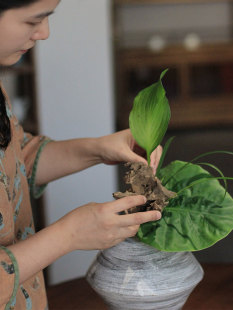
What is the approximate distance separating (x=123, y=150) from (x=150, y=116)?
193 mm

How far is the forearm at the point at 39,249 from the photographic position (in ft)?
2.79

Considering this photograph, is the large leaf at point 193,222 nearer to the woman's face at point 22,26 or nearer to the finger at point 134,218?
the finger at point 134,218

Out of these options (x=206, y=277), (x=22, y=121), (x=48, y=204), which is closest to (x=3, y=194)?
(x=206, y=277)

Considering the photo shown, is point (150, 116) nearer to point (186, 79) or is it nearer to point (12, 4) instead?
point (12, 4)

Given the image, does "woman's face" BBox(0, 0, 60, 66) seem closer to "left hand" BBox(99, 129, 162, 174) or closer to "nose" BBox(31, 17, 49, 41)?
"nose" BBox(31, 17, 49, 41)

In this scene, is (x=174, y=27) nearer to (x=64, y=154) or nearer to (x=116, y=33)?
(x=116, y=33)

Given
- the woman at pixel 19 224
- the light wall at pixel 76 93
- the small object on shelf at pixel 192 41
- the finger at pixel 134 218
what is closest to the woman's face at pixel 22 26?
the woman at pixel 19 224

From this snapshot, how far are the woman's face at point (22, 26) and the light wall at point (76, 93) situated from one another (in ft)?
5.03

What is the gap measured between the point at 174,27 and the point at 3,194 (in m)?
3.87

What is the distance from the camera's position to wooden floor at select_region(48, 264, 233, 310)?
1159mm

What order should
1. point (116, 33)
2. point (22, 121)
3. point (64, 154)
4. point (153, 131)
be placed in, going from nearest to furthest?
point (153, 131)
point (64, 154)
point (22, 121)
point (116, 33)

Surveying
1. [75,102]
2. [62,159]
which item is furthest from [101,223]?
[75,102]

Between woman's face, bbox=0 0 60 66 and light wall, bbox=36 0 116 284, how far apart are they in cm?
153

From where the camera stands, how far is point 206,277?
128 cm
